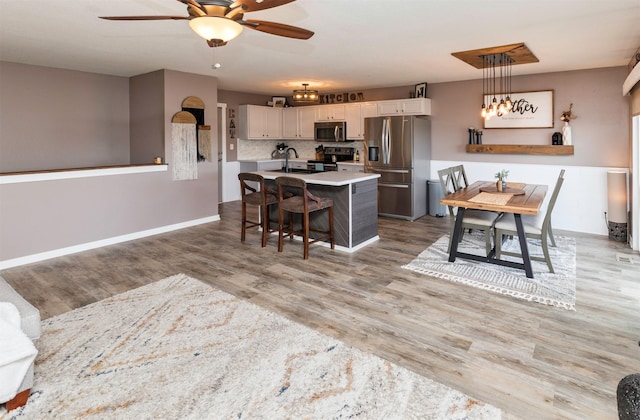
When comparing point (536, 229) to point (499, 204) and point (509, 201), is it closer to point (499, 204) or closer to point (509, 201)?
point (509, 201)

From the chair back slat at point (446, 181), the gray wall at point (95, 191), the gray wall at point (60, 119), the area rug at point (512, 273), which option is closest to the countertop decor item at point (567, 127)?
the area rug at point (512, 273)

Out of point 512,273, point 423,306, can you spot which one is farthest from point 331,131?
point 423,306

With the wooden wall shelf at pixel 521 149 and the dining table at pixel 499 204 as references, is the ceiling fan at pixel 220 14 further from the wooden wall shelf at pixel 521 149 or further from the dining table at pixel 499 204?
the wooden wall shelf at pixel 521 149

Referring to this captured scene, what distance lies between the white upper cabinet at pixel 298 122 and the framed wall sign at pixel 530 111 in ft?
12.5

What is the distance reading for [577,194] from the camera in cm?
579

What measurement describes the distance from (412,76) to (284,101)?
3.49 metres

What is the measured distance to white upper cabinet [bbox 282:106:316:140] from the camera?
27.7 feet

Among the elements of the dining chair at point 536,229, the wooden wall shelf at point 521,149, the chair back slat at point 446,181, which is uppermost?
the wooden wall shelf at point 521,149

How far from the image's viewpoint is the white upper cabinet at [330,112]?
26.0 feet

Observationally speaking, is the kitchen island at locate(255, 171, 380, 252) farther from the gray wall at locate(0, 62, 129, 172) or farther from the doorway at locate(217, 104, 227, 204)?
the doorway at locate(217, 104, 227, 204)

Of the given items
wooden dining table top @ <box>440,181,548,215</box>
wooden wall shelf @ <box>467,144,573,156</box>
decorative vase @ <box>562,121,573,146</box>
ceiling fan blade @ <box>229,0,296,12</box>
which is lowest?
wooden dining table top @ <box>440,181,548,215</box>

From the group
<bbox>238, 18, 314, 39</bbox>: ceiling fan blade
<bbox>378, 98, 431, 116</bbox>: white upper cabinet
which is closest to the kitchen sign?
<bbox>378, 98, 431, 116</bbox>: white upper cabinet

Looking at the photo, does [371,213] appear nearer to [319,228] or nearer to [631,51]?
[319,228]

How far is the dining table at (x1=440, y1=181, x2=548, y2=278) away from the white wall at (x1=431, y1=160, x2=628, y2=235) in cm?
144
